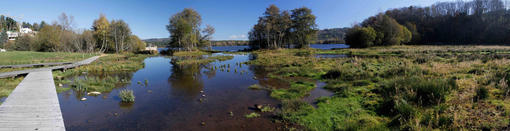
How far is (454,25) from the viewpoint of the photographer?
69.1 metres

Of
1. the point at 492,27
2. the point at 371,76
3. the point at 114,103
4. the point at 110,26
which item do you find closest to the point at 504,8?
the point at 492,27

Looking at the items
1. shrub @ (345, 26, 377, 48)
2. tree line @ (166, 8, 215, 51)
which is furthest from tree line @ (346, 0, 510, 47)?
tree line @ (166, 8, 215, 51)

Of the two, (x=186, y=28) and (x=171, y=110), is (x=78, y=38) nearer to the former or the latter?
(x=186, y=28)

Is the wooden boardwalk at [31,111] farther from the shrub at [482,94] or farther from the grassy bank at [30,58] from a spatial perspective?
the grassy bank at [30,58]

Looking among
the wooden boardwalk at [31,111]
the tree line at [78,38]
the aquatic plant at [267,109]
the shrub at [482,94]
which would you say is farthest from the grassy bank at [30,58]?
the shrub at [482,94]

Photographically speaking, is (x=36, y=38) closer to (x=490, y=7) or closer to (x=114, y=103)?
(x=114, y=103)

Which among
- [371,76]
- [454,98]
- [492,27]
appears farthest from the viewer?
[492,27]

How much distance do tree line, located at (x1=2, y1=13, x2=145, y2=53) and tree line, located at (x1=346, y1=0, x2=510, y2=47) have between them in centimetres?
6235

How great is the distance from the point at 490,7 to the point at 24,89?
11588 cm

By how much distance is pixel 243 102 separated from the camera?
892 cm

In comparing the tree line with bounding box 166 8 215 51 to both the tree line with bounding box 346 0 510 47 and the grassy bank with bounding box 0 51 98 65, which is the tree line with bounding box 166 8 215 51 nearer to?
the grassy bank with bounding box 0 51 98 65

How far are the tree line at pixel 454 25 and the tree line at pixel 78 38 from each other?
62347 millimetres

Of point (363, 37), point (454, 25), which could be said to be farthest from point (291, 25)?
point (454, 25)

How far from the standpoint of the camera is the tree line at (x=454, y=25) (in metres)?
58.0
